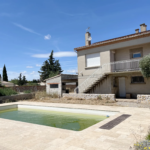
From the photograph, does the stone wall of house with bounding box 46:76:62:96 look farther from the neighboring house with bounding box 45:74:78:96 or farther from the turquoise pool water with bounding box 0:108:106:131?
the turquoise pool water with bounding box 0:108:106:131

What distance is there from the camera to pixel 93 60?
647 inches

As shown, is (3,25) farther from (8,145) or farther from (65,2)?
(8,145)

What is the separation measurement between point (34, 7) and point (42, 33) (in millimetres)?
3530

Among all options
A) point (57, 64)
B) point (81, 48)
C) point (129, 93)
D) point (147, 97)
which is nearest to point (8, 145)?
point (147, 97)

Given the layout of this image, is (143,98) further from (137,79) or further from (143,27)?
(143,27)

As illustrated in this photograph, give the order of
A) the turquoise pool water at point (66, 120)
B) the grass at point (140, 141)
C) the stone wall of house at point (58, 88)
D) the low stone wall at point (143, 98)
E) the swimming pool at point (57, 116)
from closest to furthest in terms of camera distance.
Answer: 1. the grass at point (140, 141)
2. the turquoise pool water at point (66, 120)
3. the swimming pool at point (57, 116)
4. the low stone wall at point (143, 98)
5. the stone wall of house at point (58, 88)

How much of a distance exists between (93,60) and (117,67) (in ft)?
9.57

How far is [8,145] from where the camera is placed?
403 centimetres

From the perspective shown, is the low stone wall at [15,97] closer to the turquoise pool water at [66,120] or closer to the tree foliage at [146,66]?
the turquoise pool water at [66,120]

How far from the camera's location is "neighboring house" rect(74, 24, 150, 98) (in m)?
13.8

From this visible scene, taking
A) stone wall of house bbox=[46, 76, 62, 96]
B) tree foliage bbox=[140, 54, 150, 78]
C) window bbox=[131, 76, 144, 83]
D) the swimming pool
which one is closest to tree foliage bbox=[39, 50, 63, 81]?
stone wall of house bbox=[46, 76, 62, 96]

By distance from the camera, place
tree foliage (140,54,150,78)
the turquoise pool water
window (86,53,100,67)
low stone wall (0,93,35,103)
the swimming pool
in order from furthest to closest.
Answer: window (86,53,100,67) → low stone wall (0,93,35,103) → tree foliage (140,54,150,78) → the swimming pool → the turquoise pool water

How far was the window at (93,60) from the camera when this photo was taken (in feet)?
52.7

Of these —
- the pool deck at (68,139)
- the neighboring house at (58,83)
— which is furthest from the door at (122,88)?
the pool deck at (68,139)
